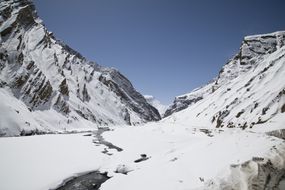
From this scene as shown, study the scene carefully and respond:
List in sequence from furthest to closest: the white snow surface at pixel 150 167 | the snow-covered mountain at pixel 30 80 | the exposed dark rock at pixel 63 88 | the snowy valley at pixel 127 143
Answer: the exposed dark rock at pixel 63 88, the snow-covered mountain at pixel 30 80, the snowy valley at pixel 127 143, the white snow surface at pixel 150 167

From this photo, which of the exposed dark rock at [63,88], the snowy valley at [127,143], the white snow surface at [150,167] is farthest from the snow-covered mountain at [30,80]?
the white snow surface at [150,167]

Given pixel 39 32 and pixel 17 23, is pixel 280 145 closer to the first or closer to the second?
pixel 17 23

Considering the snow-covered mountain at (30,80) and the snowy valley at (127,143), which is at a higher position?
the snow-covered mountain at (30,80)

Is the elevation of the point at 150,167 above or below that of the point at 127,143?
below

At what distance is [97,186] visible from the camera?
53.1 feet

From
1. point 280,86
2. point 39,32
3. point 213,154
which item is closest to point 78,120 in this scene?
point 39,32

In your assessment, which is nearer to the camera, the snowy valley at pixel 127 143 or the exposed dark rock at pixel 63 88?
the snowy valley at pixel 127 143

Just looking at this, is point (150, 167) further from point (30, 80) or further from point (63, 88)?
point (63, 88)

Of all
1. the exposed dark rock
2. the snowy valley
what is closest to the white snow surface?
the snowy valley

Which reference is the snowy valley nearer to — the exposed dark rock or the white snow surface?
the white snow surface

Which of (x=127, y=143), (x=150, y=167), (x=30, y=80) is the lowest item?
(x=150, y=167)

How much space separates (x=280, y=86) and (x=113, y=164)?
28330mm

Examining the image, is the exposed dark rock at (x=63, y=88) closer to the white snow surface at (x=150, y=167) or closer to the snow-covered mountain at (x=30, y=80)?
the snow-covered mountain at (x=30, y=80)

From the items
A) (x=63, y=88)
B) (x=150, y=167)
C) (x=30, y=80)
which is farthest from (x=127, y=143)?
(x=63, y=88)
